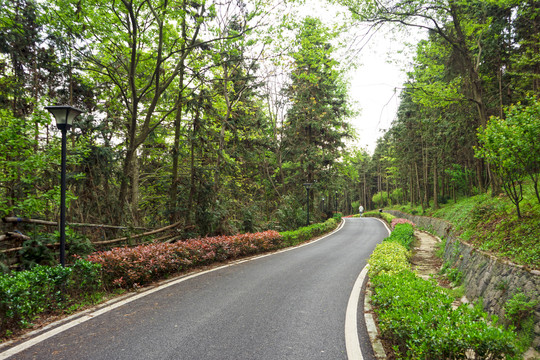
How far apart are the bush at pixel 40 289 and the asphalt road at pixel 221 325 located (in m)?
0.76

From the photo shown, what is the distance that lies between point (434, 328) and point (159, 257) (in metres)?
6.02

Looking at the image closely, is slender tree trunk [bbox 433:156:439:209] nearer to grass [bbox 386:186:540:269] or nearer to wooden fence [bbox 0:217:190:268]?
grass [bbox 386:186:540:269]

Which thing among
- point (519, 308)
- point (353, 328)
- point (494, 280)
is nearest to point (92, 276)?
point (353, 328)

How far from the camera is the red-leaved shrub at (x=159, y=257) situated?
6121 millimetres

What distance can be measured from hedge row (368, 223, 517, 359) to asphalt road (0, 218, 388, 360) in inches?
23.4

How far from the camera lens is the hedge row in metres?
2.78

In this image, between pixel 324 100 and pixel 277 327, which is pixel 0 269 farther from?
pixel 324 100

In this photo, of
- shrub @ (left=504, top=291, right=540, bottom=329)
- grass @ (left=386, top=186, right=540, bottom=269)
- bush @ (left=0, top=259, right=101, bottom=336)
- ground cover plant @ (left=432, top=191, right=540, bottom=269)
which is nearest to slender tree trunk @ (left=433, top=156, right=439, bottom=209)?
ground cover plant @ (left=432, top=191, right=540, bottom=269)

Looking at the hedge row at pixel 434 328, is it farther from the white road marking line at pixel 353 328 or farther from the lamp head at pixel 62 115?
the lamp head at pixel 62 115

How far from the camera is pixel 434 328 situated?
329 centimetres

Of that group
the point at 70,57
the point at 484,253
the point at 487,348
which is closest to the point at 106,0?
the point at 70,57

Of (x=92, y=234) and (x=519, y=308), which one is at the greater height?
(x=92, y=234)

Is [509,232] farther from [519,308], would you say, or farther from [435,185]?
[435,185]

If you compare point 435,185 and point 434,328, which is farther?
point 435,185
